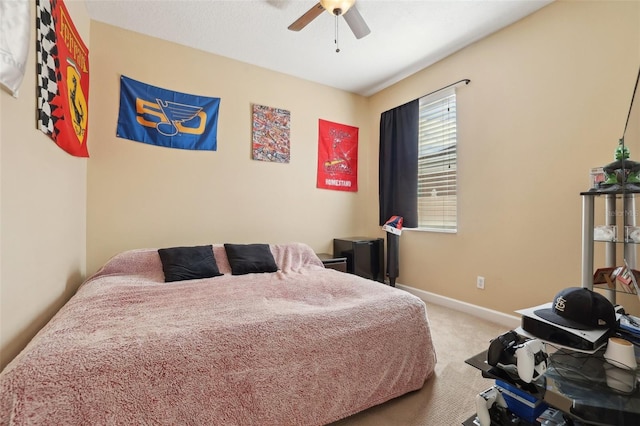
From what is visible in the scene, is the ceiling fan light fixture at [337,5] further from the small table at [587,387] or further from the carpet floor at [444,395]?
the carpet floor at [444,395]

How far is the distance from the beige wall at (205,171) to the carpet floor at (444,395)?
6.44 ft

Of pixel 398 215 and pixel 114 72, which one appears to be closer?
pixel 114 72

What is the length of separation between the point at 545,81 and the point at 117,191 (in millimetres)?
3873

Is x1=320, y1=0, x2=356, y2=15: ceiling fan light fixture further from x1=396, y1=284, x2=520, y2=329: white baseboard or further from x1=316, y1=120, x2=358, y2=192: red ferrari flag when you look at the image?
x1=396, y1=284, x2=520, y2=329: white baseboard

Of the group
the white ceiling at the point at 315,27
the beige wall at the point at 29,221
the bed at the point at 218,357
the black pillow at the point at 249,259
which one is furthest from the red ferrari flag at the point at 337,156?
the beige wall at the point at 29,221

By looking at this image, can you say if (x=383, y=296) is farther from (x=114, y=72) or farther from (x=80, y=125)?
(x=114, y=72)

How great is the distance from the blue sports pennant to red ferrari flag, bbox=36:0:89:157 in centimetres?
33

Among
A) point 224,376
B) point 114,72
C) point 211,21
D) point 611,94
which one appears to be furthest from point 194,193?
point 611,94

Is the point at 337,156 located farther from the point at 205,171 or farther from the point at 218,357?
the point at 218,357

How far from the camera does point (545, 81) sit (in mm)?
2207

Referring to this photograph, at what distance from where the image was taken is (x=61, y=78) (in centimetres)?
167

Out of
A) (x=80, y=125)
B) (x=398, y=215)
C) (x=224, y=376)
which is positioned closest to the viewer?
(x=224, y=376)

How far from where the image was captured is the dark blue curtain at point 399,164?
3.27m

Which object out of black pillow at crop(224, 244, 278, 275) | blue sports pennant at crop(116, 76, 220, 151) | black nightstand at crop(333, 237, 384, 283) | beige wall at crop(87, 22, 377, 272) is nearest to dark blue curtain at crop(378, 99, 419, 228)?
black nightstand at crop(333, 237, 384, 283)
